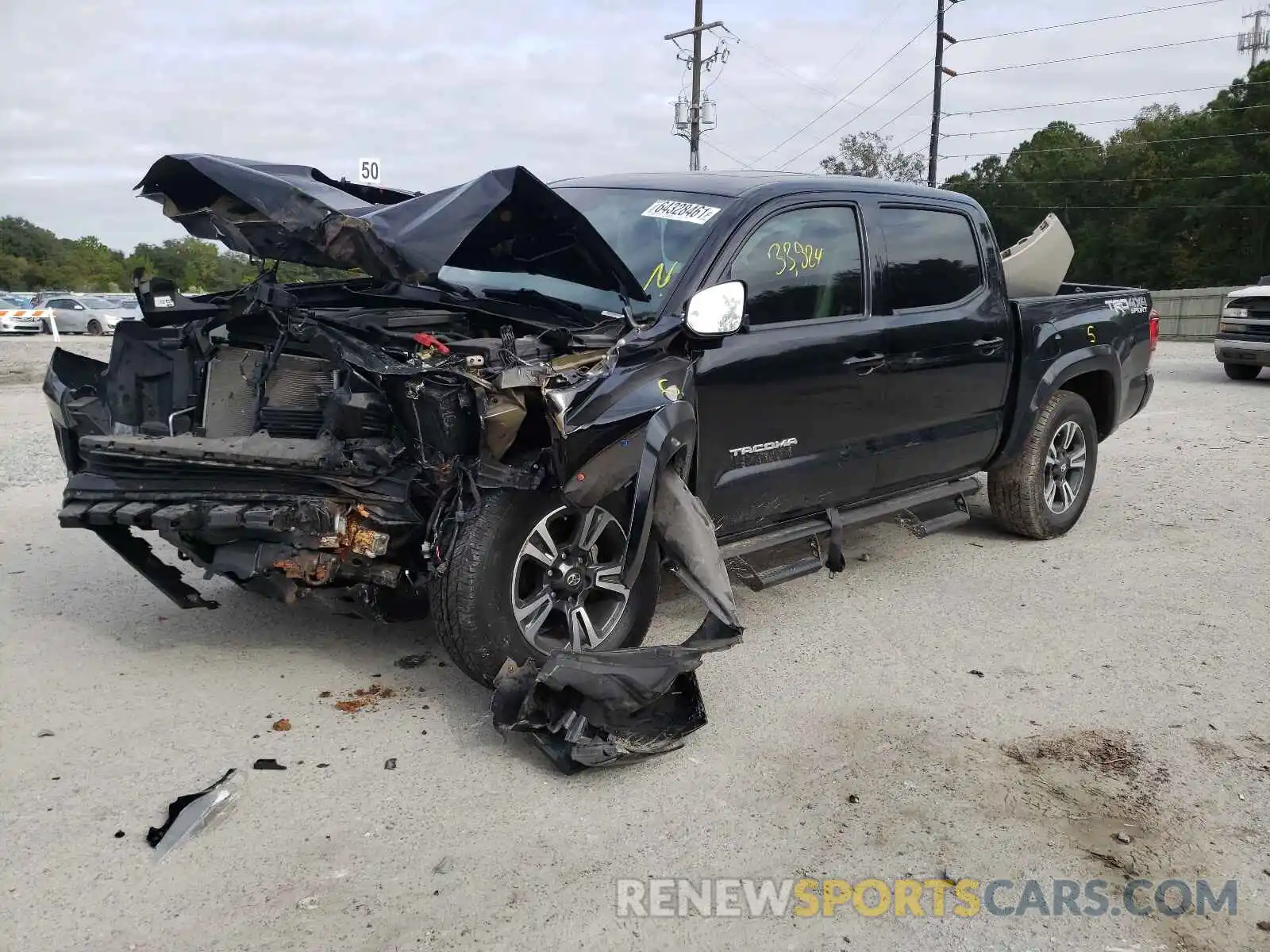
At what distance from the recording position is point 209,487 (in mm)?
3656

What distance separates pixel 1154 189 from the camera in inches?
1825

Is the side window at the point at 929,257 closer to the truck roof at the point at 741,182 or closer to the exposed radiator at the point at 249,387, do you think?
the truck roof at the point at 741,182

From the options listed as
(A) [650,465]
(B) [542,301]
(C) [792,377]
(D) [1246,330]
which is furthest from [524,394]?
(D) [1246,330]

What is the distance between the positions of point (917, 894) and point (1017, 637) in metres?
2.21

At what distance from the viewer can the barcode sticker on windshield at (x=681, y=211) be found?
4.39 metres

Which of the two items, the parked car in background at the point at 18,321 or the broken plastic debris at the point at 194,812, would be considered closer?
the broken plastic debris at the point at 194,812

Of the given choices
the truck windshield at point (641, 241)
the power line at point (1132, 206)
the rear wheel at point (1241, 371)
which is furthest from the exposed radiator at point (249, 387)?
the power line at point (1132, 206)

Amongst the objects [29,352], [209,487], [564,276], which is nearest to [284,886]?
[209,487]

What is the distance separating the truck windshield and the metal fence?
2454 cm

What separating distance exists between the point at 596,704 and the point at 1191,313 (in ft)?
88.1

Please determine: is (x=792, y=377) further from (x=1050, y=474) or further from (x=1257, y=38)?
(x=1257, y=38)

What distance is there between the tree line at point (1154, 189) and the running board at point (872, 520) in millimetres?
38242

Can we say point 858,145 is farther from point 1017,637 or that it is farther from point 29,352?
point 1017,637

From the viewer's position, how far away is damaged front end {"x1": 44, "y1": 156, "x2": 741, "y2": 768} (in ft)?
11.2
